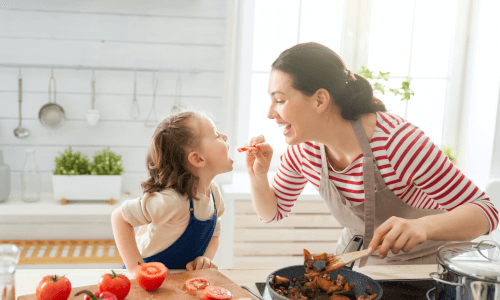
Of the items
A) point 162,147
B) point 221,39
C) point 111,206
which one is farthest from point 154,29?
point 162,147

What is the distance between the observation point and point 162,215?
1212mm

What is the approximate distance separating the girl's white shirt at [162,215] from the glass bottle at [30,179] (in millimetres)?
1124

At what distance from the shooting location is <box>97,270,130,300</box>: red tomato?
2.89 ft

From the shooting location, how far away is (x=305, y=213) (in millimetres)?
2361

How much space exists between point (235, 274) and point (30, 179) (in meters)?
1.50

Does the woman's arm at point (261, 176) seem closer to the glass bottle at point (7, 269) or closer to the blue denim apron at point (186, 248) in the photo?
the blue denim apron at point (186, 248)

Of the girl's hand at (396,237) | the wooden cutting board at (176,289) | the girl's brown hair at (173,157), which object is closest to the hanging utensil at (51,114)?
the girl's brown hair at (173,157)

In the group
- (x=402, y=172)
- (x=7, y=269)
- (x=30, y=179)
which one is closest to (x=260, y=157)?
(x=402, y=172)

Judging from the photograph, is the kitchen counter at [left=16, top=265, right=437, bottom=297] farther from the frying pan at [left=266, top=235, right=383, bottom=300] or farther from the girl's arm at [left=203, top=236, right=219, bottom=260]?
the girl's arm at [left=203, top=236, right=219, bottom=260]

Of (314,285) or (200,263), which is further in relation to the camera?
(200,263)

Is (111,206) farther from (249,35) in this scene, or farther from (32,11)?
(249,35)

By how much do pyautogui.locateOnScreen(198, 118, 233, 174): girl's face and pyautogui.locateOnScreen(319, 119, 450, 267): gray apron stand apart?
0.33m

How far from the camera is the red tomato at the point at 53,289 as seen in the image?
2.79ft

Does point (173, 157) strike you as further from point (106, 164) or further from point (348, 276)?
point (106, 164)
